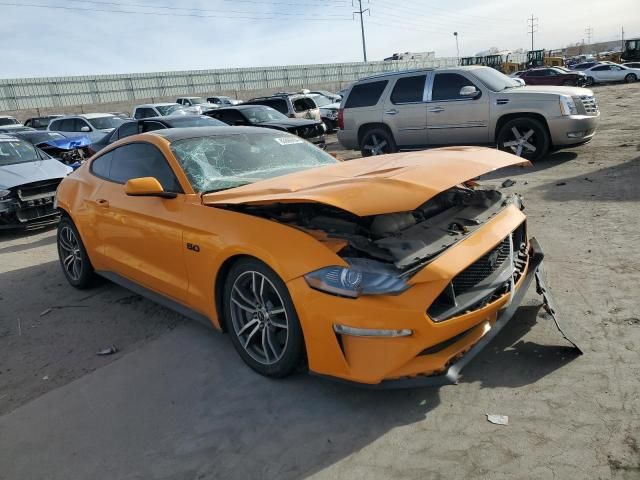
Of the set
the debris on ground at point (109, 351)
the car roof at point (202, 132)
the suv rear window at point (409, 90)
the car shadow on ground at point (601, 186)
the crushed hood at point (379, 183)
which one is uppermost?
the suv rear window at point (409, 90)

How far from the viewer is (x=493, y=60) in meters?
52.2

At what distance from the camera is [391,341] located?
8.53 feet

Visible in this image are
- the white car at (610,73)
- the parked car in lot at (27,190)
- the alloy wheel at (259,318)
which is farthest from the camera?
the white car at (610,73)

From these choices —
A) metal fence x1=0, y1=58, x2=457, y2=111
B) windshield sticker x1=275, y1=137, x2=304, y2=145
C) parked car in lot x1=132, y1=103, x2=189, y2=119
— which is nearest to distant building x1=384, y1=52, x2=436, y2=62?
metal fence x1=0, y1=58, x2=457, y2=111

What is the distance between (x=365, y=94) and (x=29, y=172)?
6.86 m

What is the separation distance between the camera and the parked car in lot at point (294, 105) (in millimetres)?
18359

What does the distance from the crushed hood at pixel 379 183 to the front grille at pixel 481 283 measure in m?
0.50

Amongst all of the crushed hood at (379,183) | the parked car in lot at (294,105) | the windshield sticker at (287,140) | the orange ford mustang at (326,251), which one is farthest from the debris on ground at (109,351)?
the parked car in lot at (294,105)

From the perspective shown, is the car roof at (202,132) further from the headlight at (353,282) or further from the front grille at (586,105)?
the front grille at (586,105)

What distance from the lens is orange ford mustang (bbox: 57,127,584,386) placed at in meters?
2.65

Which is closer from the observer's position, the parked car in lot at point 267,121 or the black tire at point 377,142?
the black tire at point 377,142

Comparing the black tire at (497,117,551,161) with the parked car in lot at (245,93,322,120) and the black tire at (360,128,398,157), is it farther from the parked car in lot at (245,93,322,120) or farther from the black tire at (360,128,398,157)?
the parked car in lot at (245,93,322,120)

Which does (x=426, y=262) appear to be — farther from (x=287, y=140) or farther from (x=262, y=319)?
(x=287, y=140)

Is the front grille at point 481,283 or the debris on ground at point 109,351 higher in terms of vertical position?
the front grille at point 481,283
